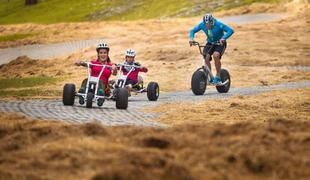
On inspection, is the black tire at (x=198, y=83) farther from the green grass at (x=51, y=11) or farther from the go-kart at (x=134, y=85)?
the green grass at (x=51, y=11)

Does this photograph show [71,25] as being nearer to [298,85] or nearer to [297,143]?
[298,85]

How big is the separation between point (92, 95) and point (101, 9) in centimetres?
5455

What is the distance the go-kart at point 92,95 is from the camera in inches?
639

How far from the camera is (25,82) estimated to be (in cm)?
2814

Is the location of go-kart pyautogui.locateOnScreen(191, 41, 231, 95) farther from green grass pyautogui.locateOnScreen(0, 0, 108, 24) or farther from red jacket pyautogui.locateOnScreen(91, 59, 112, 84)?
green grass pyautogui.locateOnScreen(0, 0, 108, 24)

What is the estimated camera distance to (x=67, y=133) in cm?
1002

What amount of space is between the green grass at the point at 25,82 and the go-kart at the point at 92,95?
31.8 feet

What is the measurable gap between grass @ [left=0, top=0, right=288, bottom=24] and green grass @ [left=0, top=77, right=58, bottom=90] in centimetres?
2951

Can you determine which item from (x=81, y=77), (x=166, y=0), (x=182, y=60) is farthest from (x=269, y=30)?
(x=166, y=0)

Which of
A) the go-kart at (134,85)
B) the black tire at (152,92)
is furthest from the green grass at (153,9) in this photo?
the black tire at (152,92)

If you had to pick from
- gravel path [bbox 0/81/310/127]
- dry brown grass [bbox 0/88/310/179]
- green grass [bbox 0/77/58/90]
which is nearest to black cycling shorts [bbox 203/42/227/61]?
gravel path [bbox 0/81/310/127]

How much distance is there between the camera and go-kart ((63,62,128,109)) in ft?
53.2

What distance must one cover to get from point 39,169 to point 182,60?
26.0 meters

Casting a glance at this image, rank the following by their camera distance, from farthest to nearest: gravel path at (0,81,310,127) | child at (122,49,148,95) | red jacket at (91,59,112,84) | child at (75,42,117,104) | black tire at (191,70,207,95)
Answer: black tire at (191,70,207,95)
child at (122,49,148,95)
red jacket at (91,59,112,84)
child at (75,42,117,104)
gravel path at (0,81,310,127)
